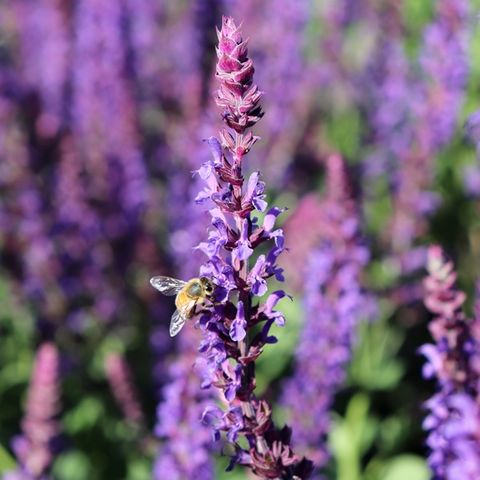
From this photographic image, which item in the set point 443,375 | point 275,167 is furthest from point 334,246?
point 275,167

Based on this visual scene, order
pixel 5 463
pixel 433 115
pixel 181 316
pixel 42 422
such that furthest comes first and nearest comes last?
1. pixel 433 115
2. pixel 5 463
3. pixel 42 422
4. pixel 181 316

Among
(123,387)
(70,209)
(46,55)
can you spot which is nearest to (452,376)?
(123,387)

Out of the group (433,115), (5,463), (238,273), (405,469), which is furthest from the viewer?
(433,115)

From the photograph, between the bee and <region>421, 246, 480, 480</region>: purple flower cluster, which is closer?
the bee

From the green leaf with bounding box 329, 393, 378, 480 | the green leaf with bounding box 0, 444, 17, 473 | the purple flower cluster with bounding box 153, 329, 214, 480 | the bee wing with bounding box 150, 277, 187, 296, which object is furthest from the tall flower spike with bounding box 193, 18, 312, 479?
the green leaf with bounding box 329, 393, 378, 480

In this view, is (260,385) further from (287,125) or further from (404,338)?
(287,125)

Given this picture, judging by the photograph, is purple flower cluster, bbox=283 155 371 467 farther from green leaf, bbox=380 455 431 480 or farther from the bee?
the bee

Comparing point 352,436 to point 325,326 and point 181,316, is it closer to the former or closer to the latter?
point 325,326
